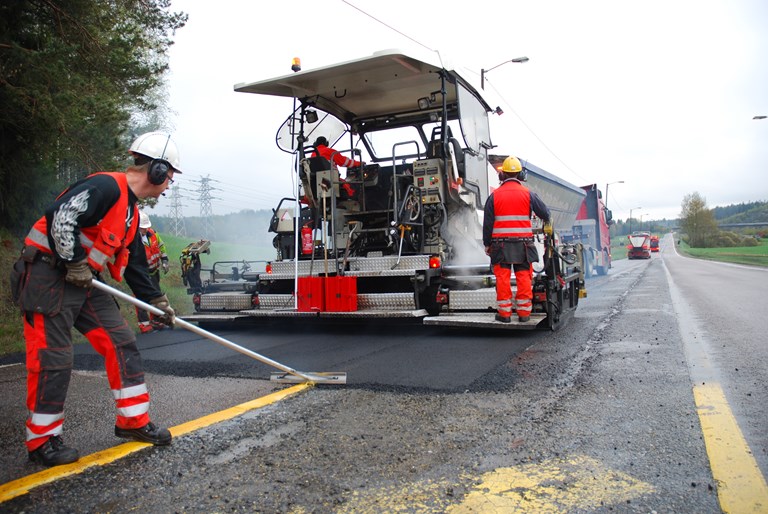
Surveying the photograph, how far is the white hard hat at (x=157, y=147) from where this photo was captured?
296cm

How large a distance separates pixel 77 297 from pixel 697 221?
96.9 metres

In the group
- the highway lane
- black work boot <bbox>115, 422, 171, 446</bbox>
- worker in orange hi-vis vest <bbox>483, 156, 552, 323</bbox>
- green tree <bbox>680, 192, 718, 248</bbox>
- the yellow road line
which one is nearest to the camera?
the yellow road line

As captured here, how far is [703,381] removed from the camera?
151 inches

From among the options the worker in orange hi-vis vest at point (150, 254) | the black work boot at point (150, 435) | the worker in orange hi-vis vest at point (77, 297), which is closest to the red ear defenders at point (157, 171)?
the worker in orange hi-vis vest at point (77, 297)

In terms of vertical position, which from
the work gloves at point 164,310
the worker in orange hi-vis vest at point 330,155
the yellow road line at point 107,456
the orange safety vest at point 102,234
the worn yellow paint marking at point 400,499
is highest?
the worker in orange hi-vis vest at point 330,155

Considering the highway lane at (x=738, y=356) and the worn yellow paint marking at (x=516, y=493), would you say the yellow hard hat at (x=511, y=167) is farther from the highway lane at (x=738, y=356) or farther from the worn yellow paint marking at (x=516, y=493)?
the worn yellow paint marking at (x=516, y=493)

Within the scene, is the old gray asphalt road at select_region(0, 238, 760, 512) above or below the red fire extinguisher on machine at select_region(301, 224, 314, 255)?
below

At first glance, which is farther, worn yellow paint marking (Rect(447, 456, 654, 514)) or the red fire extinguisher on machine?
the red fire extinguisher on machine

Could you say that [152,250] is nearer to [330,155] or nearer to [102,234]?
[330,155]

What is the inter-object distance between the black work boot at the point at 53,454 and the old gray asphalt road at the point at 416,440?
57 millimetres

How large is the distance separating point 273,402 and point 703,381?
116 inches

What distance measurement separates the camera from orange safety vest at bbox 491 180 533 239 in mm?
5824

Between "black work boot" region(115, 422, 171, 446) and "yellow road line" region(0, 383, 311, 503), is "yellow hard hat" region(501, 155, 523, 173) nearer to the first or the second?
"yellow road line" region(0, 383, 311, 503)

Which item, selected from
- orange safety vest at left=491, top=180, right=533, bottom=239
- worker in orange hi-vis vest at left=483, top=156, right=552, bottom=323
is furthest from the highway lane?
orange safety vest at left=491, top=180, right=533, bottom=239
